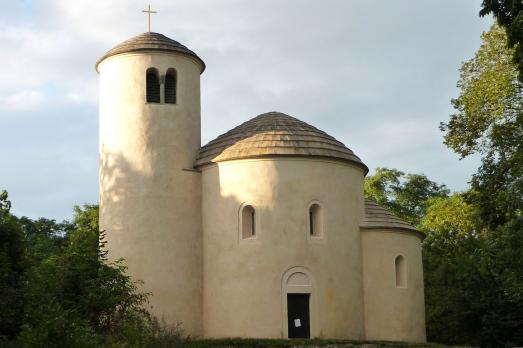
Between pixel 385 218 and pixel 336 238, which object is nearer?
pixel 336 238

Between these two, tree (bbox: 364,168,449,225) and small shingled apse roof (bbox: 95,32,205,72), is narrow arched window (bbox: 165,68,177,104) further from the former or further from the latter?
tree (bbox: 364,168,449,225)

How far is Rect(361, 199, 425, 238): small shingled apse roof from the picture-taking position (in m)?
31.2

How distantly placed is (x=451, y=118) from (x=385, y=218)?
4.93 meters

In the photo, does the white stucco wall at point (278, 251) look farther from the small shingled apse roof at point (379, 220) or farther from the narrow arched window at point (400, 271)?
the narrow arched window at point (400, 271)

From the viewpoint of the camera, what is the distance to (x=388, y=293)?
31.0 m

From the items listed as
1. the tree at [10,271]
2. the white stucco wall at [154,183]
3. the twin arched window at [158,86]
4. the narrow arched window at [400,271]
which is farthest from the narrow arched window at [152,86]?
the narrow arched window at [400,271]

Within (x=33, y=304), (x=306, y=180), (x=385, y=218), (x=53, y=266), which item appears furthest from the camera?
(x=385, y=218)

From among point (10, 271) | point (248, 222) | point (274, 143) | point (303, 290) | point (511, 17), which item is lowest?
point (303, 290)

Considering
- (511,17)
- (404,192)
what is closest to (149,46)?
(511,17)

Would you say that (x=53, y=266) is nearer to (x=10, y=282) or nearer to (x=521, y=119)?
(x=10, y=282)

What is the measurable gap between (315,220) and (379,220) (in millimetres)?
3051

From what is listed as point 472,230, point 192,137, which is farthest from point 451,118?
point 472,230

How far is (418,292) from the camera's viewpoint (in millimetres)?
32250

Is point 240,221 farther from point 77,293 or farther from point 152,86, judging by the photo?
point 152,86
